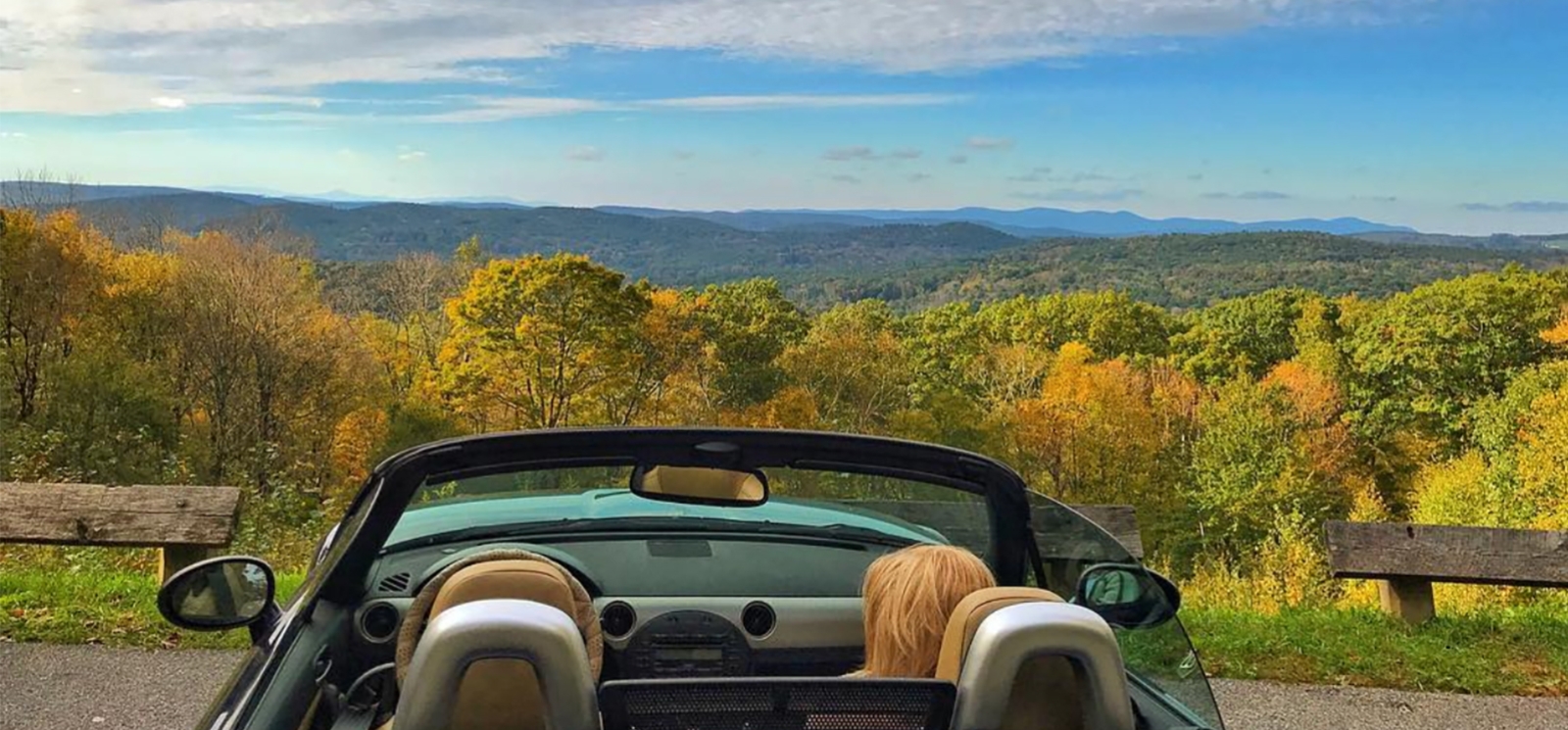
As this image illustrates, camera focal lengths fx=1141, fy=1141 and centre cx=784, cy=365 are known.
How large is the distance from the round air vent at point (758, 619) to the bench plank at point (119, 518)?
12.2ft

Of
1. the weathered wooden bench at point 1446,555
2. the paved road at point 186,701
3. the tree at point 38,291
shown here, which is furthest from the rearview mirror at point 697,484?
the tree at point 38,291

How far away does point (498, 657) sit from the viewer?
146 centimetres

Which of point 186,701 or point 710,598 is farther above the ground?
point 710,598

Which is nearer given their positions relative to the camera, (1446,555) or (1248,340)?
(1446,555)

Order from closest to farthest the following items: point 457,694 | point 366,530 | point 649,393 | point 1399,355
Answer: point 457,694
point 366,530
point 649,393
point 1399,355

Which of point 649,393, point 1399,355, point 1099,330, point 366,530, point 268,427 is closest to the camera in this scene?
point 366,530

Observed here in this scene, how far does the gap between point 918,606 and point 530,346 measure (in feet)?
109

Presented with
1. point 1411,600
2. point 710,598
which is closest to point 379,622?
point 710,598

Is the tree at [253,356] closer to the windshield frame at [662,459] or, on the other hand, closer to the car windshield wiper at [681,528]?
the car windshield wiper at [681,528]

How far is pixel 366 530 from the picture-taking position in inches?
89.2

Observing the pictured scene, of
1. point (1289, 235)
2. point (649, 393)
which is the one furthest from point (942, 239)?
point (649, 393)

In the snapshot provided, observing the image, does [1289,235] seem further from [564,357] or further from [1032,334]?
[564,357]

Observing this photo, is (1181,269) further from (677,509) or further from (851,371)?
(677,509)

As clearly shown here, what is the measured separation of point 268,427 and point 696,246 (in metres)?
39.6
